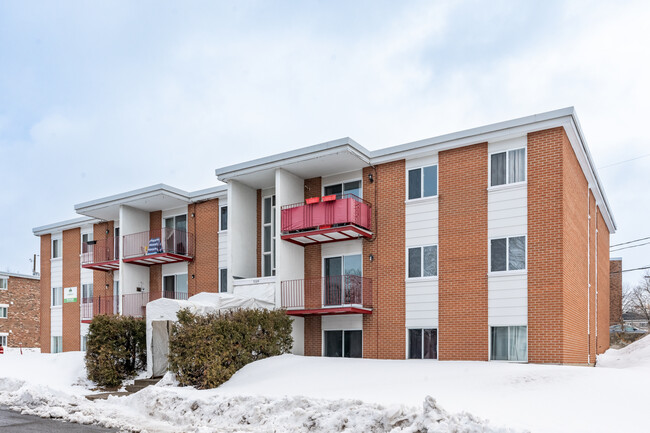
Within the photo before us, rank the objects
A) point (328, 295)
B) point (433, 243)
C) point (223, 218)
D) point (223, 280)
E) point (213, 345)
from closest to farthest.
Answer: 1. point (213, 345)
2. point (433, 243)
3. point (328, 295)
4. point (223, 280)
5. point (223, 218)

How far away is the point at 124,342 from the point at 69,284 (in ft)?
43.9

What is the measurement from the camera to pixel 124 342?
19406mm

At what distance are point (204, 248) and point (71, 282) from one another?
1028cm

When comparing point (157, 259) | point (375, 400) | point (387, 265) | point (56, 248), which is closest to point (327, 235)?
point (387, 265)

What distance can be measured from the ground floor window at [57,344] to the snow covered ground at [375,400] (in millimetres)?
14548

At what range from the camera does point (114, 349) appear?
747 inches

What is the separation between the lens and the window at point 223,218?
2469cm

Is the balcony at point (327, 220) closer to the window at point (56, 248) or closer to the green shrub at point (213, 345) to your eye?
the green shrub at point (213, 345)

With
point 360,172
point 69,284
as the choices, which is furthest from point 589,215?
point 69,284

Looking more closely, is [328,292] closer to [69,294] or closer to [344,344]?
[344,344]

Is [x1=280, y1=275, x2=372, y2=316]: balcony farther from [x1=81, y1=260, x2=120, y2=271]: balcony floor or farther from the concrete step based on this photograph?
[x1=81, y1=260, x2=120, y2=271]: balcony floor

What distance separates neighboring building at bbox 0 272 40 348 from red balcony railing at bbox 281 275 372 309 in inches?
1285

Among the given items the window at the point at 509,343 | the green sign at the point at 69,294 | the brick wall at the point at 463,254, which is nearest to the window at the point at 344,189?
the brick wall at the point at 463,254

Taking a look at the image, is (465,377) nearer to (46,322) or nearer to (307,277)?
(307,277)
